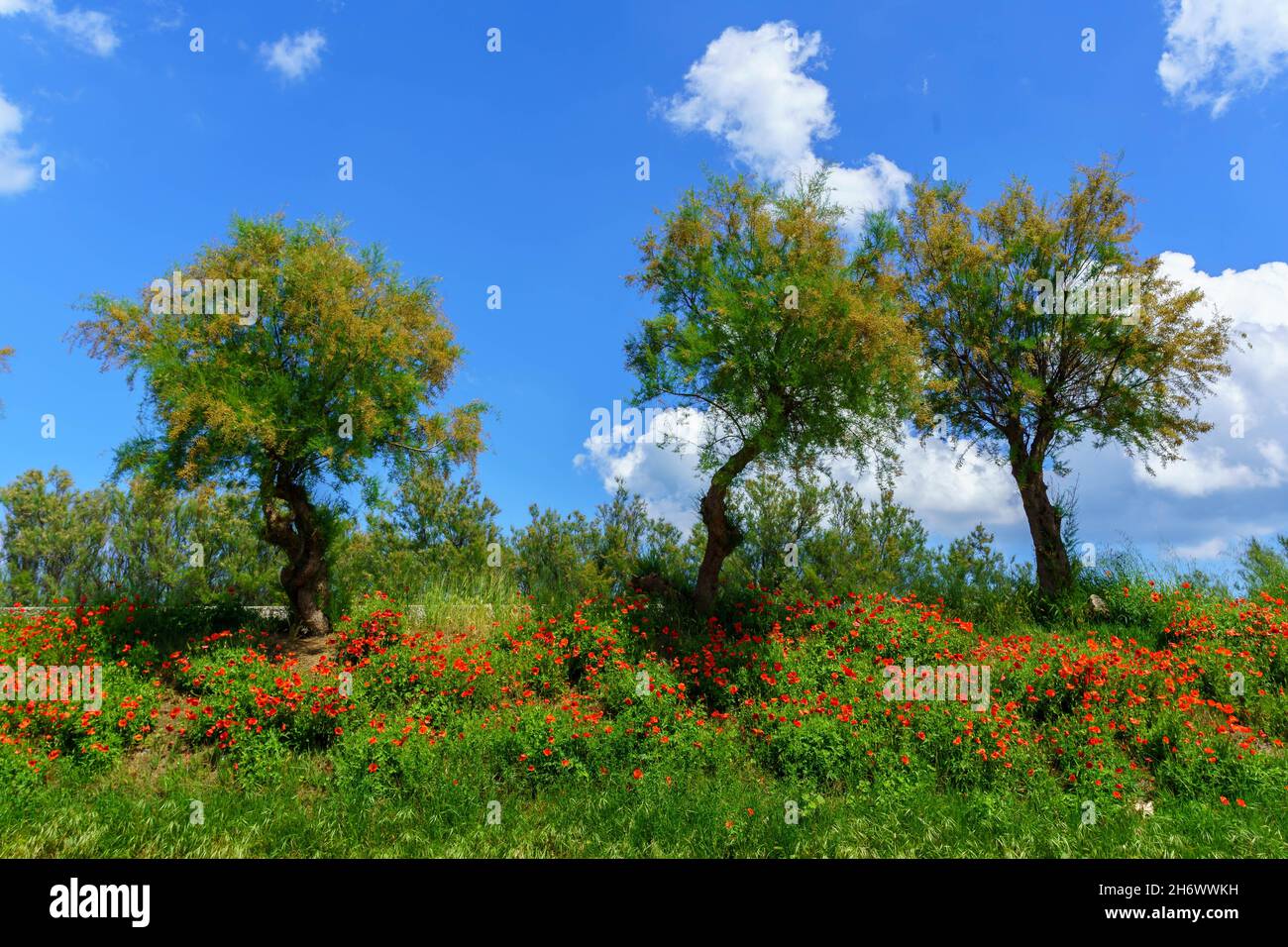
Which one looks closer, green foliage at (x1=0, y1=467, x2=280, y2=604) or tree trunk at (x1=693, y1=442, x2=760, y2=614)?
tree trunk at (x1=693, y1=442, x2=760, y2=614)

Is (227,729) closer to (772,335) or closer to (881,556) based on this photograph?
(772,335)

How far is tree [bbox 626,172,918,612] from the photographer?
12.5 meters

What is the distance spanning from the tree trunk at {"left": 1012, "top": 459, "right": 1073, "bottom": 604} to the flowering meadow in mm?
2173

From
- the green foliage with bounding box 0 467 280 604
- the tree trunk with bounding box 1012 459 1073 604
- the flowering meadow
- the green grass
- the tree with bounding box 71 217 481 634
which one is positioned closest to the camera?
the green grass

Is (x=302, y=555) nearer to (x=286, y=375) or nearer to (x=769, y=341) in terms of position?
(x=286, y=375)

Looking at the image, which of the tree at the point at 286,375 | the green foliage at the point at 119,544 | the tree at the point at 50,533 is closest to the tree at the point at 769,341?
the tree at the point at 286,375

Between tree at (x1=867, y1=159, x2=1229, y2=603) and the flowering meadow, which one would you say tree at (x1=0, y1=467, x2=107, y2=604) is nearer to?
the flowering meadow

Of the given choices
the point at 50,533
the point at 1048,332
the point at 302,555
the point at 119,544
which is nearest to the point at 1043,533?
the point at 1048,332

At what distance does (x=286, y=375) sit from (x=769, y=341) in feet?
26.3

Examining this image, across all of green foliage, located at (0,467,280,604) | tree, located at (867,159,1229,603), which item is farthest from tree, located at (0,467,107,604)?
tree, located at (867,159,1229,603)

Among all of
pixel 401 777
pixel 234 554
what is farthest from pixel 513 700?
pixel 234 554

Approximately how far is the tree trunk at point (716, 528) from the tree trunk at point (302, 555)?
677cm
